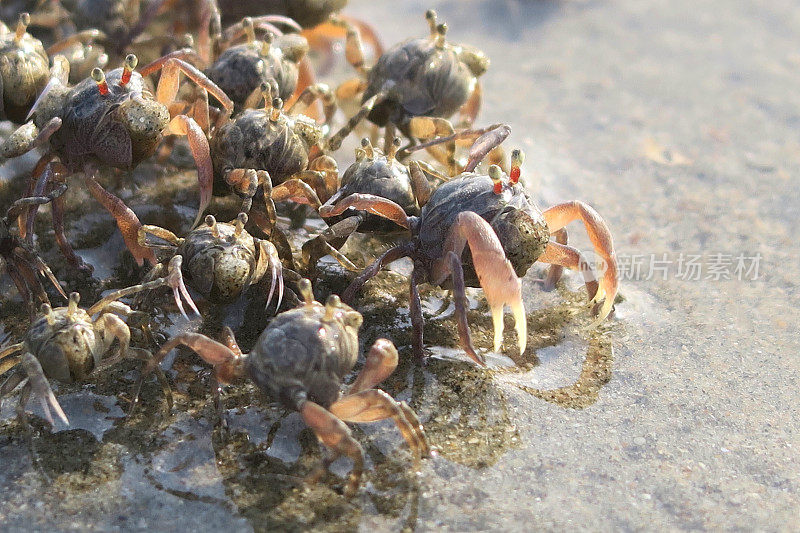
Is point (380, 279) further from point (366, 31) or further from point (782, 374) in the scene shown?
point (366, 31)

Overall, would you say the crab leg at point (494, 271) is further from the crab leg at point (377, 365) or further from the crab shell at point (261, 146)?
the crab shell at point (261, 146)

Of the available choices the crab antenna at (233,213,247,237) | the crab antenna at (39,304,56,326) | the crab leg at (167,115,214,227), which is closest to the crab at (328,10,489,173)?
the crab leg at (167,115,214,227)

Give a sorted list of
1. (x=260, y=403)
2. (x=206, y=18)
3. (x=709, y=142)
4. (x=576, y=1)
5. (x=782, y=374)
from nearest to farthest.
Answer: (x=260, y=403)
(x=782, y=374)
(x=206, y=18)
(x=709, y=142)
(x=576, y=1)

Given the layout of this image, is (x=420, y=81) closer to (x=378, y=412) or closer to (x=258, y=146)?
(x=258, y=146)

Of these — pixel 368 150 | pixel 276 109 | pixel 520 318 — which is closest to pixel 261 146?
pixel 276 109

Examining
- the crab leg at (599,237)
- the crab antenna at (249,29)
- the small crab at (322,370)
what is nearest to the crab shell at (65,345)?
the small crab at (322,370)

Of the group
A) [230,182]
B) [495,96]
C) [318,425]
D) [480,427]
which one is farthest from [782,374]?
[495,96]
